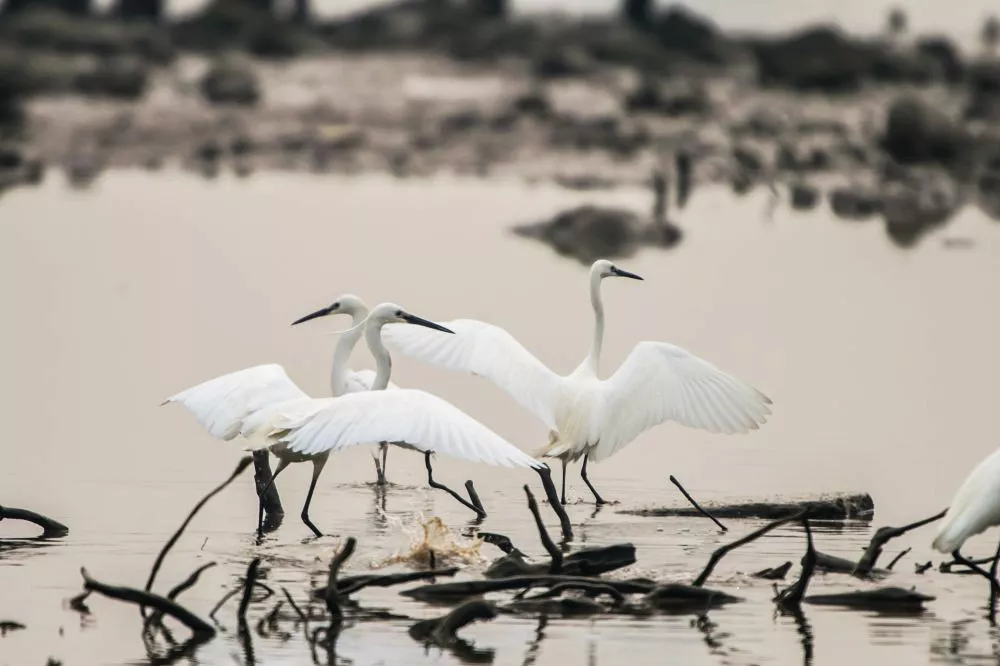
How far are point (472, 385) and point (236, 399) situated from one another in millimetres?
5986

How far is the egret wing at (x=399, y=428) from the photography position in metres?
9.82

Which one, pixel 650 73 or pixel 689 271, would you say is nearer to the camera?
pixel 689 271

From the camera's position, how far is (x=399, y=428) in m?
10.0

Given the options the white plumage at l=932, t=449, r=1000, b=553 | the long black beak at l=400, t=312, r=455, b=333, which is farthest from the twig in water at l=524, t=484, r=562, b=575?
the long black beak at l=400, t=312, r=455, b=333

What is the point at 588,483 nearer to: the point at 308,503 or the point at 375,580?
the point at 308,503

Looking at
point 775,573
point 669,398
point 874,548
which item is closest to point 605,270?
point 669,398

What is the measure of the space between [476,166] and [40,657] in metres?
36.3

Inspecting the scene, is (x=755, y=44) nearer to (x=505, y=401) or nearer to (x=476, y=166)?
(x=476, y=166)

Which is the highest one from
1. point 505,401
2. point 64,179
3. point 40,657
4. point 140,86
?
point 140,86

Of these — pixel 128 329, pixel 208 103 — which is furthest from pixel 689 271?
pixel 208 103

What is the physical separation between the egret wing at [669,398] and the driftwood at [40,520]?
3.21m

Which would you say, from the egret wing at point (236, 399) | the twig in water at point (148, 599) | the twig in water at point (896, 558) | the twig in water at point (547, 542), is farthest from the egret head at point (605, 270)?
the twig in water at point (148, 599)

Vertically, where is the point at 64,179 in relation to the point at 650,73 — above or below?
below

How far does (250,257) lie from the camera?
95.0 feet
